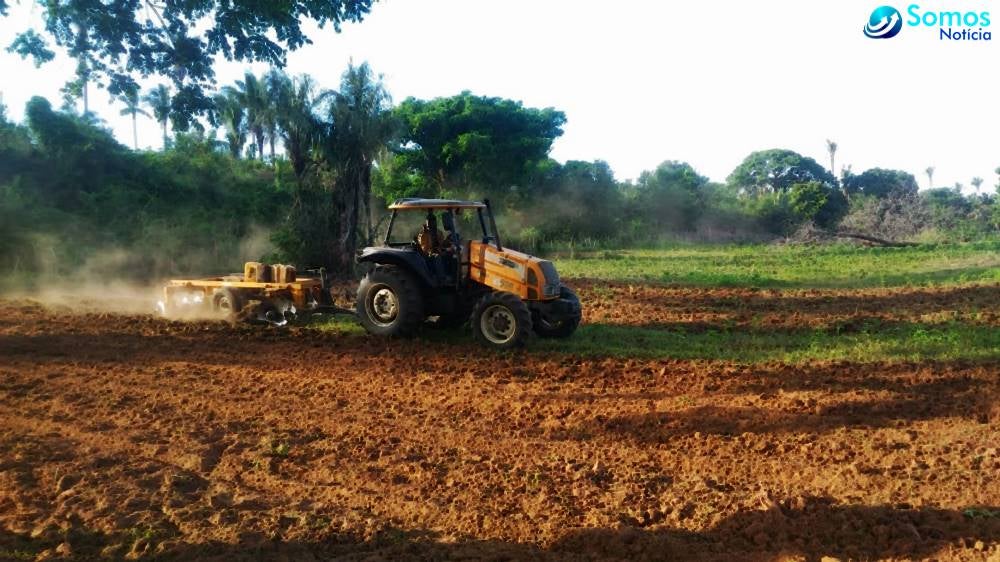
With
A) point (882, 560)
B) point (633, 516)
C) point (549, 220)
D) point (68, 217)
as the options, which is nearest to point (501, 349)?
point (633, 516)

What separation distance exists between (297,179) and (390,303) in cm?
1030

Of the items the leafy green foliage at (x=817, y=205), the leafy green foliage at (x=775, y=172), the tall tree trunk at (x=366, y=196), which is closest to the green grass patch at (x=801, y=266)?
the tall tree trunk at (x=366, y=196)

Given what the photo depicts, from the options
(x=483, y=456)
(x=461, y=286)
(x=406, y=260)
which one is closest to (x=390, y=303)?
(x=406, y=260)

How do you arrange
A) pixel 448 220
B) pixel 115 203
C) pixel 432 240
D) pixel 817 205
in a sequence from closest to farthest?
pixel 448 220, pixel 432 240, pixel 115 203, pixel 817 205

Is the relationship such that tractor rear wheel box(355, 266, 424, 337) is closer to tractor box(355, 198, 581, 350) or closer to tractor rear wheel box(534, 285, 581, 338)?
tractor box(355, 198, 581, 350)

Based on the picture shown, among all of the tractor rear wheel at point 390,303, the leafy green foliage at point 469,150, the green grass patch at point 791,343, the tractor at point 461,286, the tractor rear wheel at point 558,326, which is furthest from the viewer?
the leafy green foliage at point 469,150

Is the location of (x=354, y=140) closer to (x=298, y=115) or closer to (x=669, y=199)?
(x=298, y=115)

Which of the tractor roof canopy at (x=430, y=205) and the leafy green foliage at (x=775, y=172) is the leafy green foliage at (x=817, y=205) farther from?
the tractor roof canopy at (x=430, y=205)

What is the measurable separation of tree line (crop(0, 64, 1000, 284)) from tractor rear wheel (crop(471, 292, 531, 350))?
6.64m

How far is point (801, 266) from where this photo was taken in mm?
24141

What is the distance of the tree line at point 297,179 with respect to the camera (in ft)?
62.0

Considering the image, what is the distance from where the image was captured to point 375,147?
19.4m

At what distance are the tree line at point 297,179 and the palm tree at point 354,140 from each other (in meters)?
0.04

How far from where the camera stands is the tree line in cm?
1891
